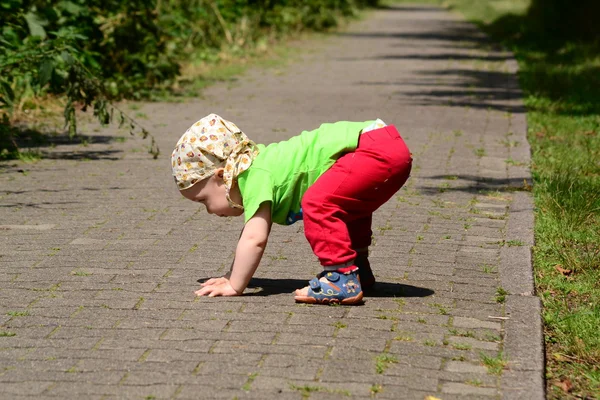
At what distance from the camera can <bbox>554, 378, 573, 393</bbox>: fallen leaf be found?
393cm

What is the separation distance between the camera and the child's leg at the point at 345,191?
15.5 feet

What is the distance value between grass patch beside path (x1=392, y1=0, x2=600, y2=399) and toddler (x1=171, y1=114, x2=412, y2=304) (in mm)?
981

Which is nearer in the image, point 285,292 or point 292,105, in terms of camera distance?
point 285,292

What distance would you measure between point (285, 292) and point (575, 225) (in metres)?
2.16

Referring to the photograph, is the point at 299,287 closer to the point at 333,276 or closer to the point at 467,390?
the point at 333,276

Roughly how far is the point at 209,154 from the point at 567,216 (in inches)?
106

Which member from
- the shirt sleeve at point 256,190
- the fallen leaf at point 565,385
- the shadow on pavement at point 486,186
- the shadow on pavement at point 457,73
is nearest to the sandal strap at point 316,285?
the shirt sleeve at point 256,190

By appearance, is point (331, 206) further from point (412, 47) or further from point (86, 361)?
point (412, 47)

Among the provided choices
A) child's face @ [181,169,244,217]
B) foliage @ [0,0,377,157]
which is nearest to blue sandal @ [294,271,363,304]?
child's face @ [181,169,244,217]

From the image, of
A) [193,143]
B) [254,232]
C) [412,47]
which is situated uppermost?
[193,143]

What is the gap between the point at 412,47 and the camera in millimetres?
23031

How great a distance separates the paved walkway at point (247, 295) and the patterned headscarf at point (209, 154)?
0.60 metres

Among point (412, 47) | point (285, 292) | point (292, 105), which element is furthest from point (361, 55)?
point (285, 292)

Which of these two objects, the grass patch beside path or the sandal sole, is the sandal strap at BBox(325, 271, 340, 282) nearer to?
the sandal sole
